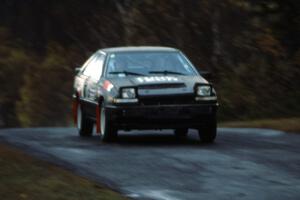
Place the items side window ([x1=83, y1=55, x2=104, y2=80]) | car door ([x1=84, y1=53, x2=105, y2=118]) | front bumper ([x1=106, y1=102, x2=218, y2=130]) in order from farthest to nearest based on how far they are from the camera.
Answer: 1. side window ([x1=83, y1=55, x2=104, y2=80])
2. car door ([x1=84, y1=53, x2=105, y2=118])
3. front bumper ([x1=106, y1=102, x2=218, y2=130])

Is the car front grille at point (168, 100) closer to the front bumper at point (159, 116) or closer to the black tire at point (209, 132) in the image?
the front bumper at point (159, 116)

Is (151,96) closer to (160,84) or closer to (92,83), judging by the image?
(160,84)

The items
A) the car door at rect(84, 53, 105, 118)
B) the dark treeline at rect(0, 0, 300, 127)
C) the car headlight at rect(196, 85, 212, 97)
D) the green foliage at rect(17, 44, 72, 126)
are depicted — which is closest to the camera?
the car headlight at rect(196, 85, 212, 97)

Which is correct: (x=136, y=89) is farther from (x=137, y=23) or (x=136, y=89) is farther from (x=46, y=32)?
(x=46, y=32)

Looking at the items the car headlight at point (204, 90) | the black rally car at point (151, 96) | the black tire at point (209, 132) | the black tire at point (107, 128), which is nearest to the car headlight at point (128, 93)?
the black rally car at point (151, 96)

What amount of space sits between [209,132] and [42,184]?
6044 millimetres

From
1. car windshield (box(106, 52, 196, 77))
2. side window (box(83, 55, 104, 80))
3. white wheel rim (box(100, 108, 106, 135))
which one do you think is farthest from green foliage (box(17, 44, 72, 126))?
white wheel rim (box(100, 108, 106, 135))

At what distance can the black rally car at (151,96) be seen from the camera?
1620 centimetres

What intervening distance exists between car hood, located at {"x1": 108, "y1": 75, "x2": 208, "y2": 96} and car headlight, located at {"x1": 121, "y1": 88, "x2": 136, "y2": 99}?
8 centimetres

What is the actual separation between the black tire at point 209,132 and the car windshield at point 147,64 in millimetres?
1045

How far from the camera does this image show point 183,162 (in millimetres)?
13523

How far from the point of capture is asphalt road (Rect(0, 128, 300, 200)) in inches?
439

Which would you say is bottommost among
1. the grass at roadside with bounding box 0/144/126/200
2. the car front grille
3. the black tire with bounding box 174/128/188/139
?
the grass at roadside with bounding box 0/144/126/200

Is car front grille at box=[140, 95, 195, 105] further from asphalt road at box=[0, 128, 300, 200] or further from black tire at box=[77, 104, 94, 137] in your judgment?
black tire at box=[77, 104, 94, 137]
